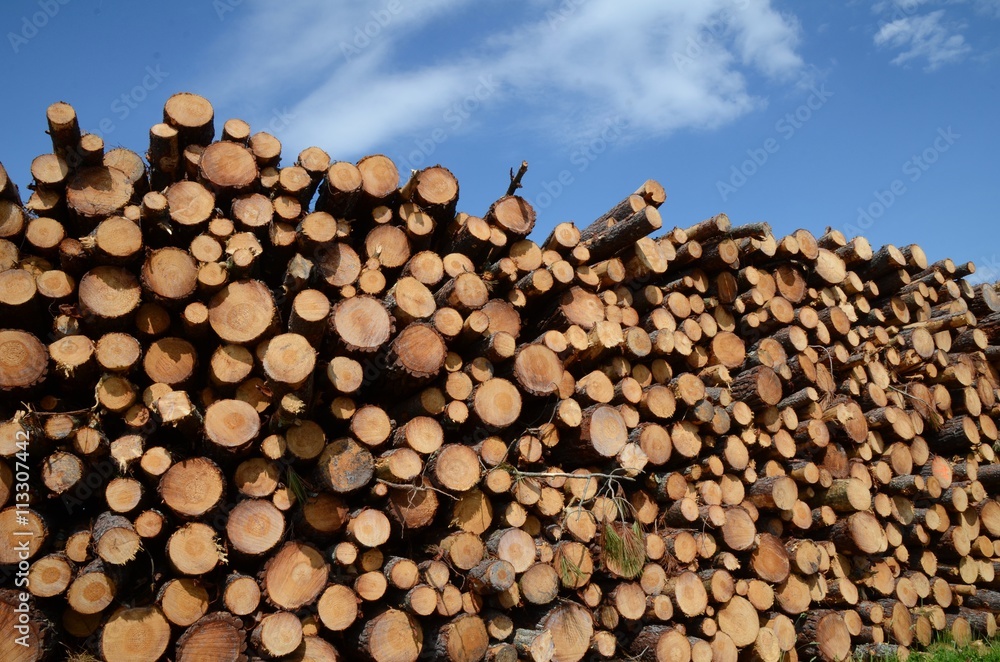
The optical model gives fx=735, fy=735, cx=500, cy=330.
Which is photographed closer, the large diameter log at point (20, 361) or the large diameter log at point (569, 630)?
the large diameter log at point (20, 361)

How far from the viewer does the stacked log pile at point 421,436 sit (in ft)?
11.9

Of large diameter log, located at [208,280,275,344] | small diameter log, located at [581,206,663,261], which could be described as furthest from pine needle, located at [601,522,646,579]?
large diameter log, located at [208,280,275,344]

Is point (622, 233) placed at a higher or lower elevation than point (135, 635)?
higher

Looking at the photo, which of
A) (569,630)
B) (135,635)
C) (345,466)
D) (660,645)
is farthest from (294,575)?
(660,645)

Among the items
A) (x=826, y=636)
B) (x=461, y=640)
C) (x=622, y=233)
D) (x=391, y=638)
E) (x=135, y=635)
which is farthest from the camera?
(x=622, y=233)

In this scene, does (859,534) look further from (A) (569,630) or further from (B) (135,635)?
(B) (135,635)

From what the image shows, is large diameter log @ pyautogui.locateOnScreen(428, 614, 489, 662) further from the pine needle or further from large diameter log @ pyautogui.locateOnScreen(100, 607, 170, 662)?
large diameter log @ pyautogui.locateOnScreen(100, 607, 170, 662)

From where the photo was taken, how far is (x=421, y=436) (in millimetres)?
4090

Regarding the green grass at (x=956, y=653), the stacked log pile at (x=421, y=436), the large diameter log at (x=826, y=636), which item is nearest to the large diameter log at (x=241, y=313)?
the stacked log pile at (x=421, y=436)

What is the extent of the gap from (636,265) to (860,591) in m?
2.89

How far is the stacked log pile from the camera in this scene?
3.61 m

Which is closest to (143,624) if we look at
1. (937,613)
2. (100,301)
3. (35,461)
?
(35,461)

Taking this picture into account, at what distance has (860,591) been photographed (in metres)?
5.37

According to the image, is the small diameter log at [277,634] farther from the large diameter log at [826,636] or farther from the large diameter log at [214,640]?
the large diameter log at [826,636]
